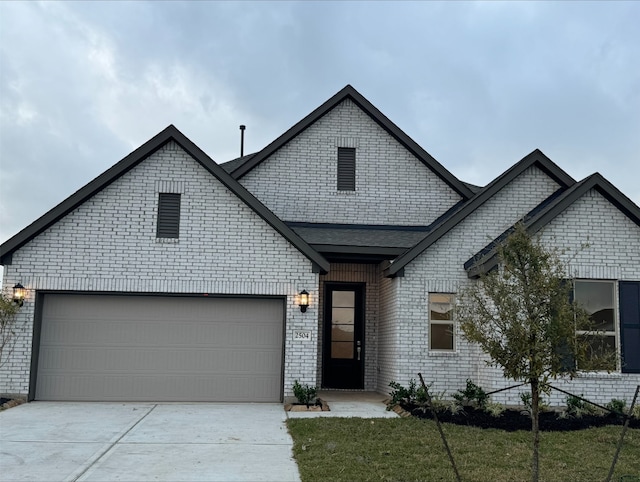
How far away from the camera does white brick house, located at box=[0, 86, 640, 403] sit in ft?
40.8

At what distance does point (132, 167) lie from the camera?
42.2 ft

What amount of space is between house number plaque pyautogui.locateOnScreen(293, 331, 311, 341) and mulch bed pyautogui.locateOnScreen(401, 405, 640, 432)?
2.48 m

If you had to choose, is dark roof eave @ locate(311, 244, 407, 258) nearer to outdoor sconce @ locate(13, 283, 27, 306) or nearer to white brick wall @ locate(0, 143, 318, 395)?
white brick wall @ locate(0, 143, 318, 395)

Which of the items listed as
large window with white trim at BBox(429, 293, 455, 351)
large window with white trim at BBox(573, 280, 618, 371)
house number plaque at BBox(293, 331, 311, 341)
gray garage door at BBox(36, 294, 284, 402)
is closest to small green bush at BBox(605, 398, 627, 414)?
large window with white trim at BBox(573, 280, 618, 371)

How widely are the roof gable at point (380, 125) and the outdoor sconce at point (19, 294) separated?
574 cm

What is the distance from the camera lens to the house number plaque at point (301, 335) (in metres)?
12.8

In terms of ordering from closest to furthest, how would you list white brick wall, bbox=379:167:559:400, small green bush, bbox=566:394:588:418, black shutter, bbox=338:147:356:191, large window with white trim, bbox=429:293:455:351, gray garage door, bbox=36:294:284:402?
small green bush, bbox=566:394:588:418, gray garage door, bbox=36:294:284:402, white brick wall, bbox=379:167:559:400, large window with white trim, bbox=429:293:455:351, black shutter, bbox=338:147:356:191

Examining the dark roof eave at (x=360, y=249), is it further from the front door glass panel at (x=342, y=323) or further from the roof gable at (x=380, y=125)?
the roof gable at (x=380, y=125)

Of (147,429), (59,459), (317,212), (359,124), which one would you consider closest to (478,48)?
(359,124)

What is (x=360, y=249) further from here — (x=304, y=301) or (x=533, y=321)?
(x=533, y=321)

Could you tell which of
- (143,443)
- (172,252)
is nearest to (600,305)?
(172,252)

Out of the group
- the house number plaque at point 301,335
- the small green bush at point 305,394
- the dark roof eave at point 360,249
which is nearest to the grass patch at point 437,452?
the small green bush at point 305,394

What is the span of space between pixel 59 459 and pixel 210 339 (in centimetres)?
528

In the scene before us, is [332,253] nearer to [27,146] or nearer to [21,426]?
[21,426]
